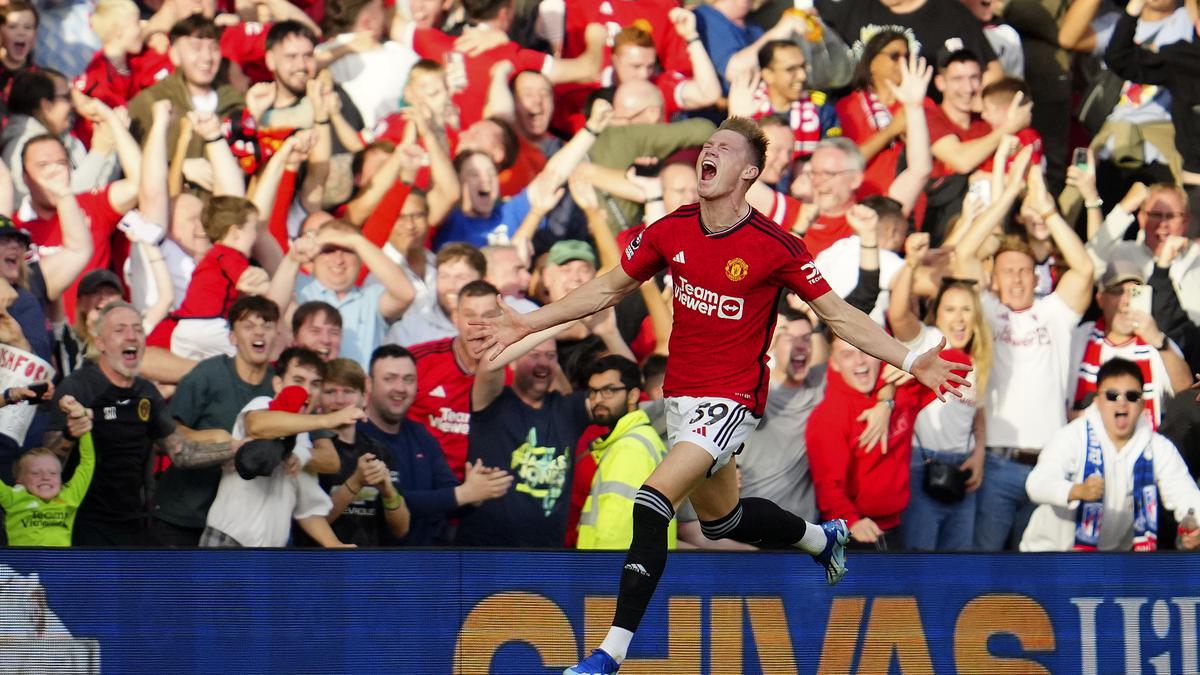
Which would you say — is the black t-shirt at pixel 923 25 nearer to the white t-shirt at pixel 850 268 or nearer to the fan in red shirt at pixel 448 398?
the white t-shirt at pixel 850 268

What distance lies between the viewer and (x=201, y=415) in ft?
29.4

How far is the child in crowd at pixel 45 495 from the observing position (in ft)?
27.6

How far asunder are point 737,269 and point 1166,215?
6.03m

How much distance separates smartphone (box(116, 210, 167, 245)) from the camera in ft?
32.9

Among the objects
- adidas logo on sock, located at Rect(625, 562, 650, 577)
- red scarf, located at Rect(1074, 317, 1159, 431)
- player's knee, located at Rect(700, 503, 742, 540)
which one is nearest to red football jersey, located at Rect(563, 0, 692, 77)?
red scarf, located at Rect(1074, 317, 1159, 431)

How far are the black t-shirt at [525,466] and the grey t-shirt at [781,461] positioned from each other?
1026 mm

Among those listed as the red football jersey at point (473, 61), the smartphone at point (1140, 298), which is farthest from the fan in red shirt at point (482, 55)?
the smartphone at point (1140, 298)

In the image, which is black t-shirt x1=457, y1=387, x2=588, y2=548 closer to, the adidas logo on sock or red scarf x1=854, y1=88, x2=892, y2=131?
the adidas logo on sock

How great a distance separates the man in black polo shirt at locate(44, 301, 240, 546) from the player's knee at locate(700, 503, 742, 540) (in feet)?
9.38

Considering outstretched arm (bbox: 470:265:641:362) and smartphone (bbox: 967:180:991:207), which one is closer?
outstretched arm (bbox: 470:265:641:362)

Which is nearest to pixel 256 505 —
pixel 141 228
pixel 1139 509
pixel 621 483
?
pixel 621 483

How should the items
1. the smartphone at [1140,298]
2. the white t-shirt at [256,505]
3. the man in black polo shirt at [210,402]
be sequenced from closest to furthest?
the white t-shirt at [256,505] < the man in black polo shirt at [210,402] < the smartphone at [1140,298]

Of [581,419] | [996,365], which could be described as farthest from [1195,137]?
[581,419]

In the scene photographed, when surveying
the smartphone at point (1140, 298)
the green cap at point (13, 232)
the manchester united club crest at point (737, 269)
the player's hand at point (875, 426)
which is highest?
the manchester united club crest at point (737, 269)
